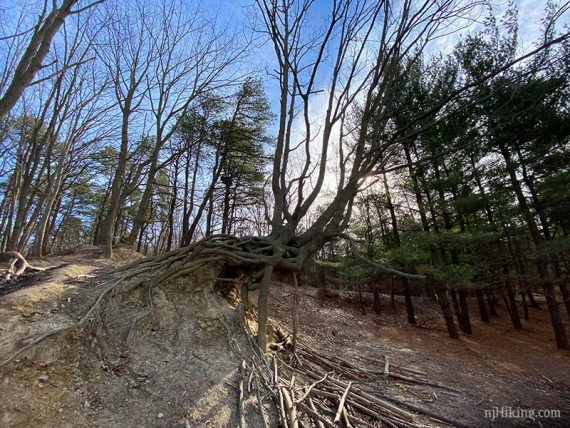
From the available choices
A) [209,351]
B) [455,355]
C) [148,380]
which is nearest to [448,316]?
[455,355]

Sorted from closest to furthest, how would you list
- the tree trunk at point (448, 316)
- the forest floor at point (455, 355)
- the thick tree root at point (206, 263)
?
the thick tree root at point (206, 263)
the forest floor at point (455, 355)
the tree trunk at point (448, 316)

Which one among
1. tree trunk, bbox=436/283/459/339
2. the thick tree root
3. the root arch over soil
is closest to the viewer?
the root arch over soil

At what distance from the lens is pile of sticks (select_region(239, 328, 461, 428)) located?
312cm

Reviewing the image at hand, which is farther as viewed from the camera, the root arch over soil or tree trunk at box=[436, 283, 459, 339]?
tree trunk at box=[436, 283, 459, 339]

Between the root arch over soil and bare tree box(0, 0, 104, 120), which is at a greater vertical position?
bare tree box(0, 0, 104, 120)

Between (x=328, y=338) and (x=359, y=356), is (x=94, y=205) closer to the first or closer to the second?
(x=328, y=338)

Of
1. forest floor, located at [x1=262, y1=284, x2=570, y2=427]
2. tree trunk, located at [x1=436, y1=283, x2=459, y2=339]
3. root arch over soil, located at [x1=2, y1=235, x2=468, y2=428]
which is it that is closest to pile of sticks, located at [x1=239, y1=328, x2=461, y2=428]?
root arch over soil, located at [x1=2, y1=235, x2=468, y2=428]

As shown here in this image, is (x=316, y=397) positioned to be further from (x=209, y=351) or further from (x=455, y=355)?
(x=455, y=355)

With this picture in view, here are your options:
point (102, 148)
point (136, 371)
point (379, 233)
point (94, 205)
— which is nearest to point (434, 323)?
point (379, 233)

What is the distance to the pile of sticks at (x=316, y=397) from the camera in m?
3.12

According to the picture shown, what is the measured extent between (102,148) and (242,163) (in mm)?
5836

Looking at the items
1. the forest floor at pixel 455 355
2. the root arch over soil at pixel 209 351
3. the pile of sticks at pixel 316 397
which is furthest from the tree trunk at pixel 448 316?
the pile of sticks at pixel 316 397

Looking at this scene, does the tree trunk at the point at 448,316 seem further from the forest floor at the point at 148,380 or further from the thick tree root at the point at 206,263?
the thick tree root at the point at 206,263

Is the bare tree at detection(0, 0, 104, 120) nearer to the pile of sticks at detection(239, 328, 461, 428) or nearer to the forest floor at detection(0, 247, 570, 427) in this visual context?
the forest floor at detection(0, 247, 570, 427)
